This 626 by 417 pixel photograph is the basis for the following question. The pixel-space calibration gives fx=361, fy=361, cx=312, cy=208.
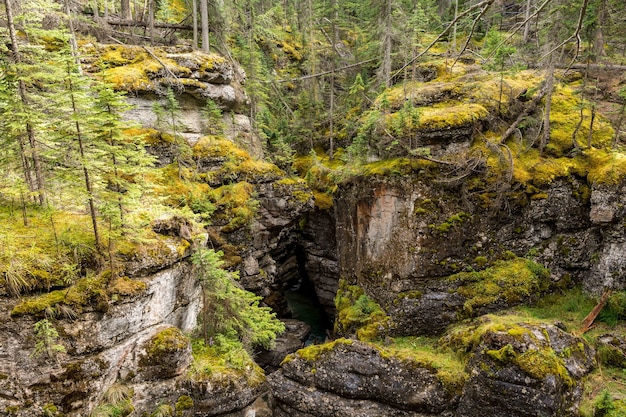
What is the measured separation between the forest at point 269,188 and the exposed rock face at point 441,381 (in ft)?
0.88

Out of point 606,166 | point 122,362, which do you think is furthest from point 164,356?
point 606,166

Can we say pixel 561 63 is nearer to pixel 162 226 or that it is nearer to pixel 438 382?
pixel 438 382

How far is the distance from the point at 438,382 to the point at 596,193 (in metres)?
9.71

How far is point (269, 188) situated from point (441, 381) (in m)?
13.1

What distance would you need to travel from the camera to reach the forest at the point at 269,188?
394 inches

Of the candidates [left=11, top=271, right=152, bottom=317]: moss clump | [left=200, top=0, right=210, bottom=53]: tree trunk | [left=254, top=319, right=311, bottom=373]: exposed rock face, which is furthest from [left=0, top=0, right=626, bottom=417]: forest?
[left=254, top=319, right=311, bottom=373]: exposed rock face

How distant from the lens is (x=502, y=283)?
15.1 m

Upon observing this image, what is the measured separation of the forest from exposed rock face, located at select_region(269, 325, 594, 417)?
27 centimetres

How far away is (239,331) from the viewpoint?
14.3m

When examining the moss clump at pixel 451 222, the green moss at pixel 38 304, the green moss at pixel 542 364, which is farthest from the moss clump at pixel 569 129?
the green moss at pixel 38 304

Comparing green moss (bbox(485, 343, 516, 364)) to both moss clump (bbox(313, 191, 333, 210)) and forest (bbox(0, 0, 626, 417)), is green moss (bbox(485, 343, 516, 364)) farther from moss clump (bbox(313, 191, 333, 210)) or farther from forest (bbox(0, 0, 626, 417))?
moss clump (bbox(313, 191, 333, 210))

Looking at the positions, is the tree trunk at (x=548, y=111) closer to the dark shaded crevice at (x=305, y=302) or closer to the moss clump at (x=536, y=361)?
the moss clump at (x=536, y=361)

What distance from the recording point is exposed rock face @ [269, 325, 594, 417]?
10.7 metres

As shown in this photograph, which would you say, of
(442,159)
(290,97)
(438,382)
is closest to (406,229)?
(442,159)
